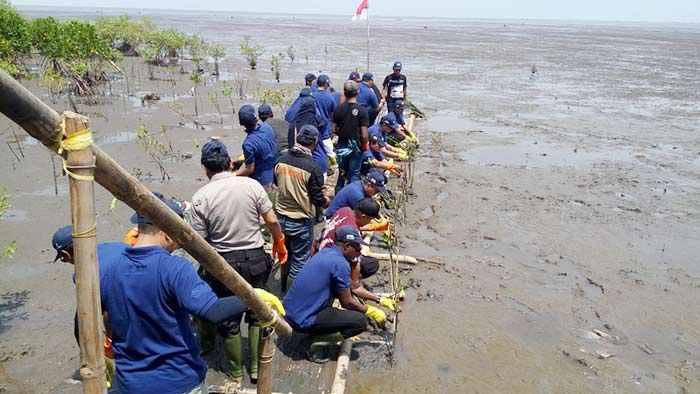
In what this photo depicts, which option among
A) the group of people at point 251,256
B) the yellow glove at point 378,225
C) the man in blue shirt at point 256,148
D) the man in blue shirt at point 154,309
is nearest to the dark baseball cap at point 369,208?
the group of people at point 251,256

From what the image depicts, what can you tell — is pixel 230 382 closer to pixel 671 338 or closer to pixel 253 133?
pixel 253 133

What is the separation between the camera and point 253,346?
415 cm

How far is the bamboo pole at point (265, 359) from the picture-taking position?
10.1 ft

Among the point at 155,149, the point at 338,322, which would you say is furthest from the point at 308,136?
the point at 155,149

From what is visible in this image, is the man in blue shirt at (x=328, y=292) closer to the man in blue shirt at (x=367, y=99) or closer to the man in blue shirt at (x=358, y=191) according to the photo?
the man in blue shirt at (x=358, y=191)

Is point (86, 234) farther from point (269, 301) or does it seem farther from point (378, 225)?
point (378, 225)

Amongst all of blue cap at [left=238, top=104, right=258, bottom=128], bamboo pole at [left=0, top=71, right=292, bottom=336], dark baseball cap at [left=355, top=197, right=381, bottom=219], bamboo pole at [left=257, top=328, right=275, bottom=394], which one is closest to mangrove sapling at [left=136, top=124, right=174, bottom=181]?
blue cap at [left=238, top=104, right=258, bottom=128]

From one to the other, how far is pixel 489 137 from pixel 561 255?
6.51 metres

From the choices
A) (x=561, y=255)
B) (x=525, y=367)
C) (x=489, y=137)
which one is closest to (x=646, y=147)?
(x=489, y=137)

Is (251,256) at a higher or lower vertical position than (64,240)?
lower

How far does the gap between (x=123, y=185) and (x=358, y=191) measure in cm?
343

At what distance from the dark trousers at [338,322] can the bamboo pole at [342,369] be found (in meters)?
0.12

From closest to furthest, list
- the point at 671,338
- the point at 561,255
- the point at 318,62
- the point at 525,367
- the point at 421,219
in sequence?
the point at 525,367
the point at 671,338
the point at 561,255
the point at 421,219
the point at 318,62

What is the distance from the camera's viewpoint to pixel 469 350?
4879mm
